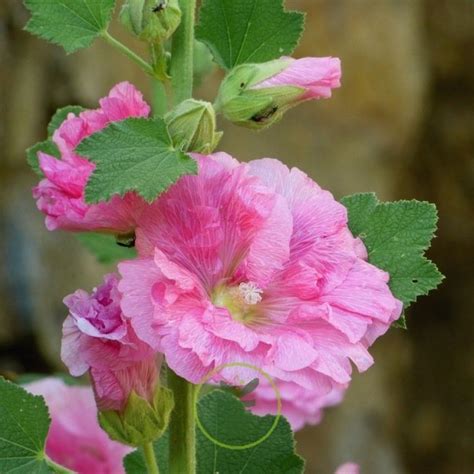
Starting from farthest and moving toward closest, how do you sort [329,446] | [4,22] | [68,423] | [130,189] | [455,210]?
1. [455,210]
2. [329,446]
3. [4,22]
4. [68,423]
5. [130,189]

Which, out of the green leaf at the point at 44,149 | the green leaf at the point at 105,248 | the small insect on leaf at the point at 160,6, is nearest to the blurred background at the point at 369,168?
the green leaf at the point at 105,248

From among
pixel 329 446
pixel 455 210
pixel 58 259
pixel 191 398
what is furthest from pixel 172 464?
pixel 455 210


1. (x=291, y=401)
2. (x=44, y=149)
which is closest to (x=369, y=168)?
(x=291, y=401)

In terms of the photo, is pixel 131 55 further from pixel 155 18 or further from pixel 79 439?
pixel 79 439

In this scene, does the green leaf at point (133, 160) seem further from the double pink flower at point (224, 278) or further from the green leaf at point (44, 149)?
the green leaf at point (44, 149)

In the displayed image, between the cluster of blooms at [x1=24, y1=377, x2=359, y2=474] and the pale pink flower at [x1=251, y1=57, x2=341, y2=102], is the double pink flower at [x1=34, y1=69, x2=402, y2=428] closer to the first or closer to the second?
the pale pink flower at [x1=251, y1=57, x2=341, y2=102]

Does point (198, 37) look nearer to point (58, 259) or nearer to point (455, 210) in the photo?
point (58, 259)
